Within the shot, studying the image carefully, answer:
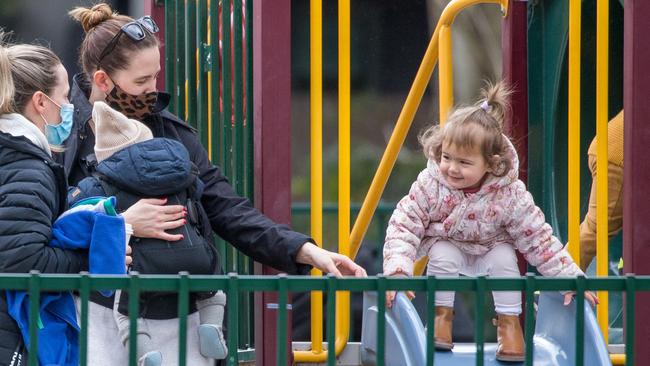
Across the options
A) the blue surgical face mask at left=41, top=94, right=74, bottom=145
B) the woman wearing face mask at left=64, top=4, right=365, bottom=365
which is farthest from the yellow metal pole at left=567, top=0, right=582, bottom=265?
the blue surgical face mask at left=41, top=94, right=74, bottom=145

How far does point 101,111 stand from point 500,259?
1212 mm

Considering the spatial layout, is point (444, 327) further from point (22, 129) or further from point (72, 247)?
point (22, 129)

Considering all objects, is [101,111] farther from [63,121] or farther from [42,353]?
[42,353]

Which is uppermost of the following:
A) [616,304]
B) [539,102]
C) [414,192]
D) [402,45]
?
[402,45]

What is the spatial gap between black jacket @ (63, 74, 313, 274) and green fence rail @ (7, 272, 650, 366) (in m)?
1.00

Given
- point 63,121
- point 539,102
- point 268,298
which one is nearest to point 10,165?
point 63,121

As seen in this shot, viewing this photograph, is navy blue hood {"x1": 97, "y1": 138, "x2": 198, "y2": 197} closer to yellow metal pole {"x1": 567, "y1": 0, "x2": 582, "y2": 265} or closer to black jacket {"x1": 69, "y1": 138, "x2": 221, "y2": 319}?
black jacket {"x1": 69, "y1": 138, "x2": 221, "y2": 319}

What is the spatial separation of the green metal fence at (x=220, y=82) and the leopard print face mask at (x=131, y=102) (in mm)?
532

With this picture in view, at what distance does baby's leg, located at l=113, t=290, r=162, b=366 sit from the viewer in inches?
140

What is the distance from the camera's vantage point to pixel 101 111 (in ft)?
11.8

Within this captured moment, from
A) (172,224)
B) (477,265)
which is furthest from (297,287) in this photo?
(477,265)

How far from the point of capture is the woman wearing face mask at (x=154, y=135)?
11.9ft

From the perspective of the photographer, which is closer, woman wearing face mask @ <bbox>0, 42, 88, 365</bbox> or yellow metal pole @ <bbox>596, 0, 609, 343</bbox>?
woman wearing face mask @ <bbox>0, 42, 88, 365</bbox>

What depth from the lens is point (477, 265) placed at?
13.3ft
